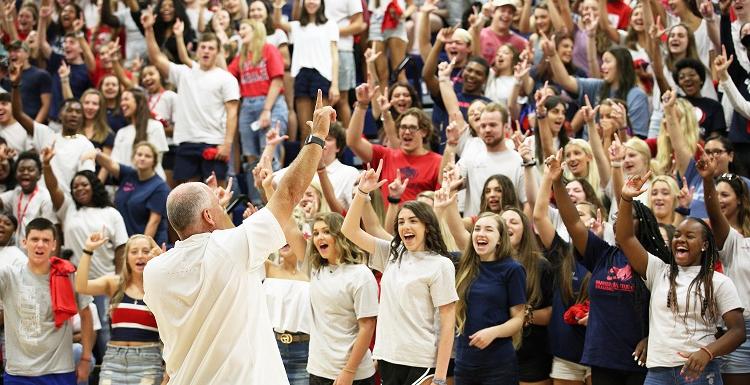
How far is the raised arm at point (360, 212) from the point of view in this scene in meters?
6.38

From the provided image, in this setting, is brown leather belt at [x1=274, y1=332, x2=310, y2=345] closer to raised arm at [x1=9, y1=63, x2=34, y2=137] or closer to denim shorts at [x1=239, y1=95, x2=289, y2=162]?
denim shorts at [x1=239, y1=95, x2=289, y2=162]

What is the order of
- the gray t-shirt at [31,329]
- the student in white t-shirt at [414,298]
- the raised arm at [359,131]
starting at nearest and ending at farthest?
the student in white t-shirt at [414,298] → the gray t-shirt at [31,329] → the raised arm at [359,131]

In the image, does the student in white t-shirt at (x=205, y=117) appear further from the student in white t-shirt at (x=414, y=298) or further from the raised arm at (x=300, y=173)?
the raised arm at (x=300, y=173)

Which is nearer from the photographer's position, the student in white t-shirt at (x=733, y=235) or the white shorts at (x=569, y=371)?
the student in white t-shirt at (x=733, y=235)

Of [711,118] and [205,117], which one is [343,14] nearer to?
[205,117]

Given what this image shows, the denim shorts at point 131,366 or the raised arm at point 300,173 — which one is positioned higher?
the raised arm at point 300,173

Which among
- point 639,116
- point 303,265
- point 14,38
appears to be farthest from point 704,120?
point 14,38

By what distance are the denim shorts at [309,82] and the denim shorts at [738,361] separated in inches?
216

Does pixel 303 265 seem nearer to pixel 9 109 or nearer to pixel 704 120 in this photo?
pixel 704 120

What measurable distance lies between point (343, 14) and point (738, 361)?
622 centimetres

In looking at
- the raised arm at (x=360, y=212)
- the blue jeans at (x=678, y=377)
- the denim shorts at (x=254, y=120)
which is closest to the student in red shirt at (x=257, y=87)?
the denim shorts at (x=254, y=120)

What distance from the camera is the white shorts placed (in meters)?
Answer: 7.19

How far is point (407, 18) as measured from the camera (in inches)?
493

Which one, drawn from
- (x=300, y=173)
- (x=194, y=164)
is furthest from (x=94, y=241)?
(x=300, y=173)
